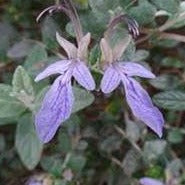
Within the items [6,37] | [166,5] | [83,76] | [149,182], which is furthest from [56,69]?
[6,37]

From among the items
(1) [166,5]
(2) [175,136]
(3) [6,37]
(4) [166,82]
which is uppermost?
(1) [166,5]

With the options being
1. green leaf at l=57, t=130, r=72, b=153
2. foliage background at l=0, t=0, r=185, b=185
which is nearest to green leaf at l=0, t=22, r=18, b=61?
foliage background at l=0, t=0, r=185, b=185

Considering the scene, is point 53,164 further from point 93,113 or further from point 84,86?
point 84,86

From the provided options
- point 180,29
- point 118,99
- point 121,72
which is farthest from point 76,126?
point 121,72

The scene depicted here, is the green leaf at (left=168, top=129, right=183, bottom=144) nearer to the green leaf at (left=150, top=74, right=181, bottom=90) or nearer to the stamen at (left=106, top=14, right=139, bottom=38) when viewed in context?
the green leaf at (left=150, top=74, right=181, bottom=90)

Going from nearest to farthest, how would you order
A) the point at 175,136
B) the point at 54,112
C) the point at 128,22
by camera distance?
the point at 54,112
the point at 128,22
the point at 175,136
